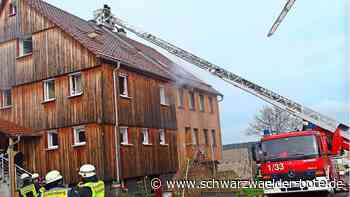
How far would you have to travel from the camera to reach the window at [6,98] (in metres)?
20.9

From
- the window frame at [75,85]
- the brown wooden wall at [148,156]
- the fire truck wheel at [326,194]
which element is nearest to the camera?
the fire truck wheel at [326,194]

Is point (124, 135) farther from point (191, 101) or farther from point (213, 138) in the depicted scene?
point (213, 138)

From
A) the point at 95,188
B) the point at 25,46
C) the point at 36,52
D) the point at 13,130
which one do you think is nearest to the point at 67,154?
the point at 13,130

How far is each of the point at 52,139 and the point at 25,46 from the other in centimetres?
533

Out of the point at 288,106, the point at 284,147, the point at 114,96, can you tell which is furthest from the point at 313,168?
the point at 114,96

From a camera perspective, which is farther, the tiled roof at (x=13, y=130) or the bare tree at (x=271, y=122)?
the bare tree at (x=271, y=122)

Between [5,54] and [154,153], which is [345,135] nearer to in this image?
[154,153]

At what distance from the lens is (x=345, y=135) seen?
1398 centimetres

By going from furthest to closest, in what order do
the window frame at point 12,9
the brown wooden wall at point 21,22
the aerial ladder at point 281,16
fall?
the window frame at point 12,9 < the brown wooden wall at point 21,22 < the aerial ladder at point 281,16

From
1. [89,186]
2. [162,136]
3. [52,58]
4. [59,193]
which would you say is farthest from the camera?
→ [162,136]

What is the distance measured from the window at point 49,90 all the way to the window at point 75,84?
1113 millimetres

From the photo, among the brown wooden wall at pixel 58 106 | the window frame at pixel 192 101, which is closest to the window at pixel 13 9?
the brown wooden wall at pixel 58 106

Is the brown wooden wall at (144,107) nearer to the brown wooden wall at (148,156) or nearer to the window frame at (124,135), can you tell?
the window frame at (124,135)

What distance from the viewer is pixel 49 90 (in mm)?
19703
